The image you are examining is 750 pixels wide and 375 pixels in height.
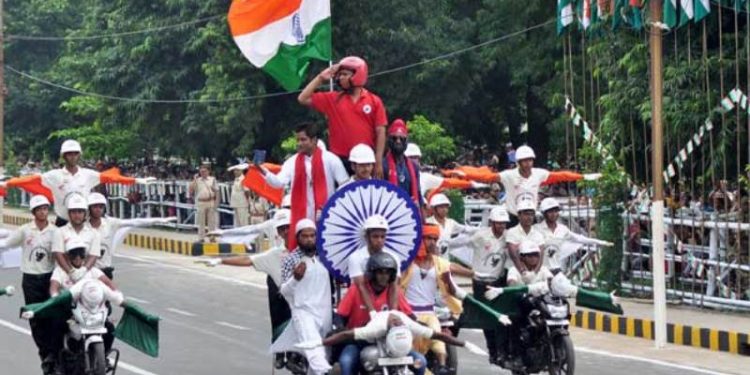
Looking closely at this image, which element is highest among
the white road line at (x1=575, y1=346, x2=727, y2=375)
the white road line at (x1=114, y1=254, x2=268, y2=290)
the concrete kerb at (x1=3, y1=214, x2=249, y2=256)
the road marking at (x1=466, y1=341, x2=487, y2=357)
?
the concrete kerb at (x1=3, y1=214, x2=249, y2=256)

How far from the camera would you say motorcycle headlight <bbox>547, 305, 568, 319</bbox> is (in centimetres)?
1304

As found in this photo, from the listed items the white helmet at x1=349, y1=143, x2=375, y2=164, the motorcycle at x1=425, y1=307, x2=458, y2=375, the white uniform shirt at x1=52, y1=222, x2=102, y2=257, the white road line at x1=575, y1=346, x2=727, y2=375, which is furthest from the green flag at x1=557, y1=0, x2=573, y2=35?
the white helmet at x1=349, y1=143, x2=375, y2=164

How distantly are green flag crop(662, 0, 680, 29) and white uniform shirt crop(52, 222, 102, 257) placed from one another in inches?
342

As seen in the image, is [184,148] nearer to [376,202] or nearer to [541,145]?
[541,145]

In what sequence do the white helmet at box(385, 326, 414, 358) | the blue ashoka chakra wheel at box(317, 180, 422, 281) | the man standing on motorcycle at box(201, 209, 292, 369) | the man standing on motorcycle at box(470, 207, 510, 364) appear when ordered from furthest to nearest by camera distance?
the man standing on motorcycle at box(470, 207, 510, 364) < the man standing on motorcycle at box(201, 209, 292, 369) < the blue ashoka chakra wheel at box(317, 180, 422, 281) < the white helmet at box(385, 326, 414, 358)

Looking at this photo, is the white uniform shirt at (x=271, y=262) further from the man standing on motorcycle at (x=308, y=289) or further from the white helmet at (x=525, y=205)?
the white helmet at (x=525, y=205)

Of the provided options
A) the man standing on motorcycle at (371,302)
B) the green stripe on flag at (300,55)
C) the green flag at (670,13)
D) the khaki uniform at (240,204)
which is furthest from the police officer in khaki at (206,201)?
the man standing on motorcycle at (371,302)


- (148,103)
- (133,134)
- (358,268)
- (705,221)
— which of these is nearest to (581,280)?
(705,221)

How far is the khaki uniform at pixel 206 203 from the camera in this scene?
3034 centimetres

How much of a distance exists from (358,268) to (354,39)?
2145cm

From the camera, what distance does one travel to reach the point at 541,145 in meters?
34.3

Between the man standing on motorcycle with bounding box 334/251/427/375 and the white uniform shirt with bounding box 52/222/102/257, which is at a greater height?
the white uniform shirt with bounding box 52/222/102/257

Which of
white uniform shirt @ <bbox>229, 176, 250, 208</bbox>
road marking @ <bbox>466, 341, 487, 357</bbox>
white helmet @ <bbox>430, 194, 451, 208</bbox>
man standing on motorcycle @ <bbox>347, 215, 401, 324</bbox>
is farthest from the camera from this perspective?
white uniform shirt @ <bbox>229, 176, 250, 208</bbox>

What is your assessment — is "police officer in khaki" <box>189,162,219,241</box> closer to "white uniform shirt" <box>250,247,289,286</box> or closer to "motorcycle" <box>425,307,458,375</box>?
"motorcycle" <box>425,307,458,375</box>
